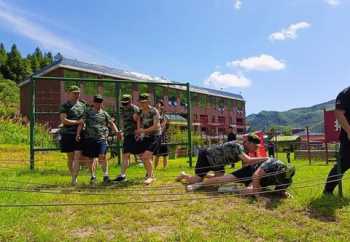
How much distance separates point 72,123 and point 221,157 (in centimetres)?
244

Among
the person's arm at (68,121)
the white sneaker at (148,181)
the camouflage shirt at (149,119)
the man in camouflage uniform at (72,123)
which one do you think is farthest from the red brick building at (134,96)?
the white sneaker at (148,181)

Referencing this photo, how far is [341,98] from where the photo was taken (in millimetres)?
6070

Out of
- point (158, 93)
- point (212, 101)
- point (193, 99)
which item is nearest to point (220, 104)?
point (212, 101)

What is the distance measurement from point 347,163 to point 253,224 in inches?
76.6

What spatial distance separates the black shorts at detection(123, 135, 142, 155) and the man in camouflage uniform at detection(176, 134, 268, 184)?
0.84 m

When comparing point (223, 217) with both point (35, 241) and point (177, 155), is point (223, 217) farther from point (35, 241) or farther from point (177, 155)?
point (177, 155)

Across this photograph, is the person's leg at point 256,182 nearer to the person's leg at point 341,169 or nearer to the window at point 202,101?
the person's leg at point 341,169

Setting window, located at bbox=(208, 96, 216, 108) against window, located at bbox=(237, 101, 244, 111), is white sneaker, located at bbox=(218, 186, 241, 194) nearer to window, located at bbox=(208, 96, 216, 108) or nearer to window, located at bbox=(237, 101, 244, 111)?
window, located at bbox=(208, 96, 216, 108)

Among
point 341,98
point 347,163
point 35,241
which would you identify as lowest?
point 35,241

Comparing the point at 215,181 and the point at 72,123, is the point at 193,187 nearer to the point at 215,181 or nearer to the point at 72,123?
the point at 215,181

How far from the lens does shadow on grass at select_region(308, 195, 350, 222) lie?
557 cm

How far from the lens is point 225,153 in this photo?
23.0ft

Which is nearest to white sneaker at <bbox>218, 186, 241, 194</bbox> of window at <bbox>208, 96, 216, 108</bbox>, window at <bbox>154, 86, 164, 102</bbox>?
window at <bbox>154, 86, 164, 102</bbox>

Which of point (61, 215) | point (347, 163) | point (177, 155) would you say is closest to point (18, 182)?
point (61, 215)
